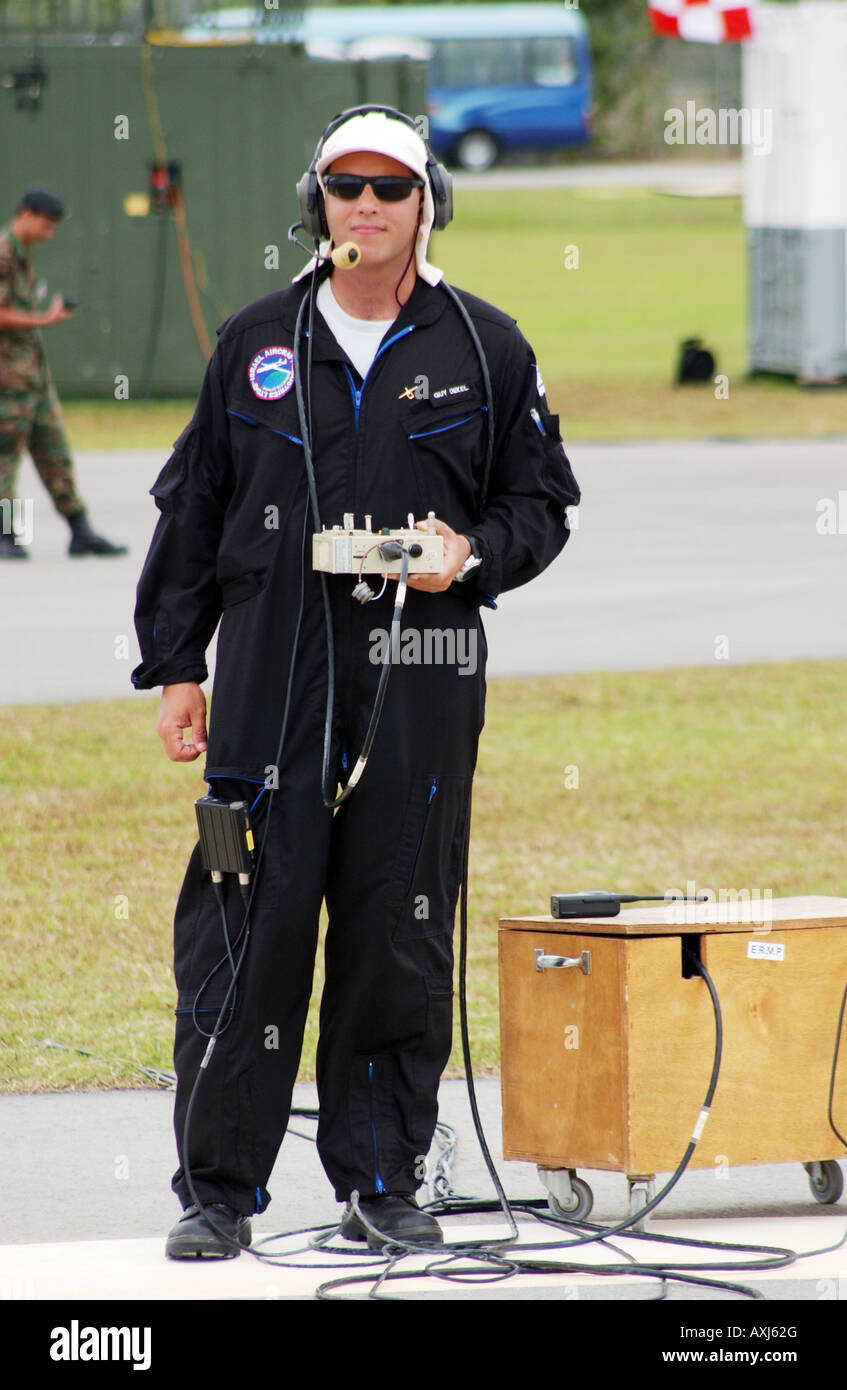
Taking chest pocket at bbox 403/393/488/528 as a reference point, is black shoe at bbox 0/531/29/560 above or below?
below

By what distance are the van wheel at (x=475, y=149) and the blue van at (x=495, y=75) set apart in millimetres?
23

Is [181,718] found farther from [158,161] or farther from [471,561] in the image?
[158,161]

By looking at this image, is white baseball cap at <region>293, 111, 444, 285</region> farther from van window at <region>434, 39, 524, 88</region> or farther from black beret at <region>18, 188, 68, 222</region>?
van window at <region>434, 39, 524, 88</region>

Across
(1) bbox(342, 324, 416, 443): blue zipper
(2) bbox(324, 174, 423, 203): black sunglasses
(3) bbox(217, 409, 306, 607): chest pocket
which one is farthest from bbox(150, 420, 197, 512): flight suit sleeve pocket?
(2) bbox(324, 174, 423, 203): black sunglasses

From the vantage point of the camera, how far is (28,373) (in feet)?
44.1

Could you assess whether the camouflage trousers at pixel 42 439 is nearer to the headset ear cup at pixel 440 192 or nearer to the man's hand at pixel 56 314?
the man's hand at pixel 56 314

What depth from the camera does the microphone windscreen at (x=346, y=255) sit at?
4.29 metres

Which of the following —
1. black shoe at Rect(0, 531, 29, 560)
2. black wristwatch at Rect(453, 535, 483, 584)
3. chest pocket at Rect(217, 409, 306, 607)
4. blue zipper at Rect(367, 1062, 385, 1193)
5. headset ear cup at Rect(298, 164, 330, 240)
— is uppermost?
headset ear cup at Rect(298, 164, 330, 240)

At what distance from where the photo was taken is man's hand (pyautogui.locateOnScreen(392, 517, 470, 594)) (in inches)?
168

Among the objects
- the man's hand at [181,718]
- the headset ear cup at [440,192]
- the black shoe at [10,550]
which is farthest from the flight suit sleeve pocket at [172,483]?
the black shoe at [10,550]

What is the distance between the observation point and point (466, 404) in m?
4.40

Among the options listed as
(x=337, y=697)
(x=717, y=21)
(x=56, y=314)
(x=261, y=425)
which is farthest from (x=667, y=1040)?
(x=717, y=21)

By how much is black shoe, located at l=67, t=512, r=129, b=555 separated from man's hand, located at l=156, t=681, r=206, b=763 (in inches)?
374

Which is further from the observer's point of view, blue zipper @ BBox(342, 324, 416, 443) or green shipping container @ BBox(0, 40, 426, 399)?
green shipping container @ BBox(0, 40, 426, 399)
